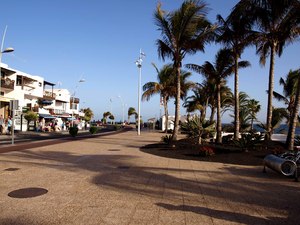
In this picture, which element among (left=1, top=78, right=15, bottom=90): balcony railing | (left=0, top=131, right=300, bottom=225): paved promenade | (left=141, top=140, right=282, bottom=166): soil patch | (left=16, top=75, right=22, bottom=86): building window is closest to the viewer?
(left=0, top=131, right=300, bottom=225): paved promenade

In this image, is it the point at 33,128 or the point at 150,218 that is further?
the point at 33,128

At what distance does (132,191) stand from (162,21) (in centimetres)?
1357

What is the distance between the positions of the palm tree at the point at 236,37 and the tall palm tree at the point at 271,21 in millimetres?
497

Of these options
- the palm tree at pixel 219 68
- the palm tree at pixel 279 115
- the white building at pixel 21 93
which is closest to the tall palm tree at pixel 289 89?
the palm tree at pixel 279 115

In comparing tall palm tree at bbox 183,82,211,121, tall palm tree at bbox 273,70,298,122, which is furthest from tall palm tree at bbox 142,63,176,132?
tall palm tree at bbox 273,70,298,122

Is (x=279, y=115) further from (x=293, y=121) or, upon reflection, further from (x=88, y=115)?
(x=88, y=115)

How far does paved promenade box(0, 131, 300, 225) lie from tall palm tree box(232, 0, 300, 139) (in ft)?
27.4

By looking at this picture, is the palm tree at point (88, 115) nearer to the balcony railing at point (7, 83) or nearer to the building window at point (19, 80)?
the building window at point (19, 80)

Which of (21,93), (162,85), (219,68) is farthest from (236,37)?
(21,93)

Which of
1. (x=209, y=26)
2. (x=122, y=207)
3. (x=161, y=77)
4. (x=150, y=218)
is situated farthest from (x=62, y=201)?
(x=161, y=77)

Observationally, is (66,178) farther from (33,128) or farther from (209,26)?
(33,128)

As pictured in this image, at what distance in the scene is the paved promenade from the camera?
5.45 meters

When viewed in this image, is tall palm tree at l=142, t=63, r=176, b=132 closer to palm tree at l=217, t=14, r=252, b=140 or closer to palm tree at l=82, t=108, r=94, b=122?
palm tree at l=217, t=14, r=252, b=140

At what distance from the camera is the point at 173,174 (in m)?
9.86
